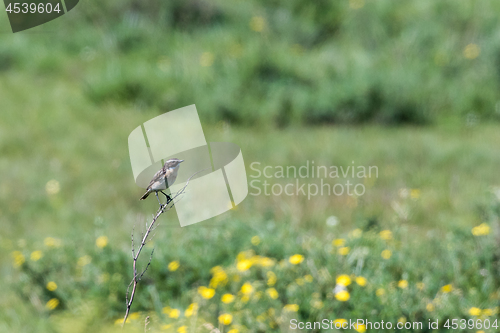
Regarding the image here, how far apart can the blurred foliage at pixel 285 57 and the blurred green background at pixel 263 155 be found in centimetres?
3

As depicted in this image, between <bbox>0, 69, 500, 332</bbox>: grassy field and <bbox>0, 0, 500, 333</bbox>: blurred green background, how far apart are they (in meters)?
0.02

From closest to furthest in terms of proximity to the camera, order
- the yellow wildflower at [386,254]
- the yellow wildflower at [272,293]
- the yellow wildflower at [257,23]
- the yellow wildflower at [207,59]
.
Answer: the yellow wildflower at [272,293], the yellow wildflower at [386,254], the yellow wildflower at [207,59], the yellow wildflower at [257,23]

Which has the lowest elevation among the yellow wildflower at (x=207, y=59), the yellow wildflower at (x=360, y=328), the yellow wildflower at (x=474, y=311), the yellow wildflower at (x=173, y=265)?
the yellow wildflower at (x=207, y=59)

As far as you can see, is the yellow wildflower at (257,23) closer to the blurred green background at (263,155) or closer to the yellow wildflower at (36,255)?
the blurred green background at (263,155)

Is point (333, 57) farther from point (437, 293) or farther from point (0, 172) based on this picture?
point (437, 293)

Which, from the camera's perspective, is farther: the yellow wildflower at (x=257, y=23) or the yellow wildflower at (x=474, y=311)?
the yellow wildflower at (x=257, y=23)

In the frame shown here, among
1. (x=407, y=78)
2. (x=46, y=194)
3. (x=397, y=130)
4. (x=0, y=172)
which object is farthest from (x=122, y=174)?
(x=407, y=78)

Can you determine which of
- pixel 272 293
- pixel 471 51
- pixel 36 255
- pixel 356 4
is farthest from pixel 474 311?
pixel 356 4

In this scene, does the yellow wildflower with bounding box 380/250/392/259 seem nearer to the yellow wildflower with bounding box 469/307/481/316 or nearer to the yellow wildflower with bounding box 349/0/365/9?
the yellow wildflower with bounding box 469/307/481/316

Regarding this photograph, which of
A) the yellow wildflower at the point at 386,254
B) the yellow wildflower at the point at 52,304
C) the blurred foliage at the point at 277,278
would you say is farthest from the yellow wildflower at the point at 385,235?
the yellow wildflower at the point at 52,304

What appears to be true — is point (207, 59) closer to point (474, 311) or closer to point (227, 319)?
point (227, 319)

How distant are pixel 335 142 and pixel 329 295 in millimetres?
3399

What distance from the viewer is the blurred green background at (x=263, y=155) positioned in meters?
2.76

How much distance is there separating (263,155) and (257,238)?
83.3 inches
